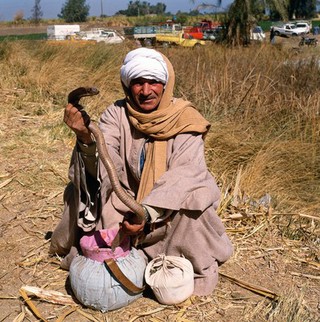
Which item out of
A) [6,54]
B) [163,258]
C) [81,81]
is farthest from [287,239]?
[6,54]

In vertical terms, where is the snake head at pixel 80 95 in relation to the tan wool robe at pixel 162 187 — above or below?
above

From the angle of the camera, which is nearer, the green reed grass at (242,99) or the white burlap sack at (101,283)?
the white burlap sack at (101,283)

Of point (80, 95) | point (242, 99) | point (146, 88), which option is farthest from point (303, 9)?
point (80, 95)

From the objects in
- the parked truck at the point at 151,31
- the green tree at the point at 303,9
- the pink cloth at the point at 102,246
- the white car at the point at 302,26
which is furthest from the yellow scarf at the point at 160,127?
the green tree at the point at 303,9

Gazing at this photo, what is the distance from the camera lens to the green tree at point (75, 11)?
Result: 197ft

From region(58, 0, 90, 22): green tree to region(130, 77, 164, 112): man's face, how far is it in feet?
196

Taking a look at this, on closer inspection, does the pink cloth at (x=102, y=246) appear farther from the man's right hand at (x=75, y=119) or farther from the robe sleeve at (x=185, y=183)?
the man's right hand at (x=75, y=119)

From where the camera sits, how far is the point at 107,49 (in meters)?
9.02

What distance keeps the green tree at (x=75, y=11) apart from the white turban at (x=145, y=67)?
59.8 m

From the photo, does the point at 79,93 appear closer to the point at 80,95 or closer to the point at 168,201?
the point at 80,95

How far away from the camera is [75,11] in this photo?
6116 cm

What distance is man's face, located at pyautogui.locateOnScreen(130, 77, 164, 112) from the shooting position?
2371mm

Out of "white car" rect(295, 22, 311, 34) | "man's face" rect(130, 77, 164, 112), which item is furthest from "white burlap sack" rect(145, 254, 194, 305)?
"white car" rect(295, 22, 311, 34)

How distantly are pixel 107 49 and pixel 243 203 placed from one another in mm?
6238
